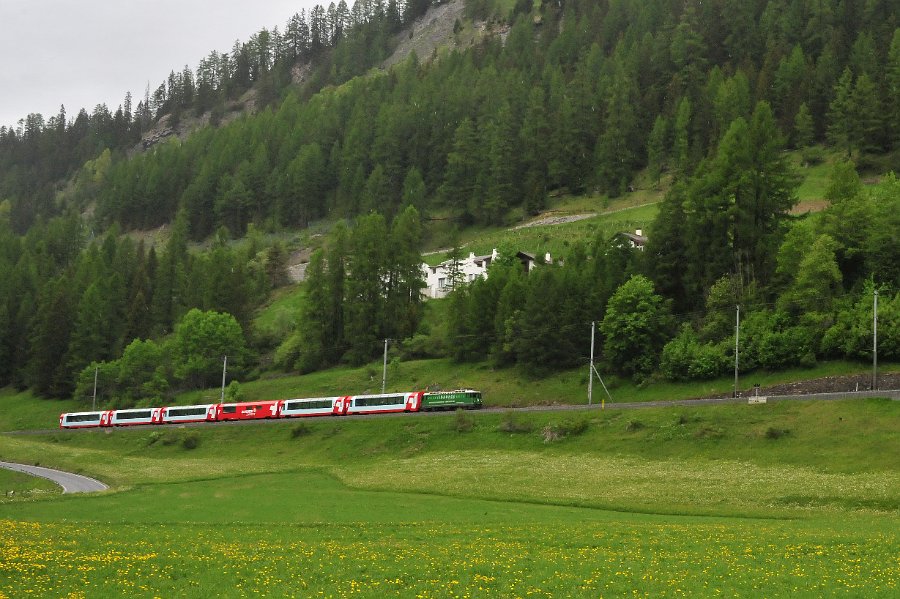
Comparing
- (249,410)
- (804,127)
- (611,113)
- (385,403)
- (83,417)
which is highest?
(611,113)

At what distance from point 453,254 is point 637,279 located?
40857mm

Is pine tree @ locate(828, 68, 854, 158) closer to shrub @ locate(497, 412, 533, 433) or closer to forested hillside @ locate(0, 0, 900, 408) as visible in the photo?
forested hillside @ locate(0, 0, 900, 408)

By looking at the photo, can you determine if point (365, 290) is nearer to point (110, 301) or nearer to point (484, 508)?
point (110, 301)

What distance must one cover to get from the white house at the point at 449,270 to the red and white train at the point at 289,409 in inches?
1482

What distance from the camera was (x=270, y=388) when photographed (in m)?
105

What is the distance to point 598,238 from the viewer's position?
10212 cm

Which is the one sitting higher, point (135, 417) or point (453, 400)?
point (453, 400)

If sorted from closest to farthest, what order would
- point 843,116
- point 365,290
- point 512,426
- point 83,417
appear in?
point 512,426 < point 83,417 < point 365,290 < point 843,116

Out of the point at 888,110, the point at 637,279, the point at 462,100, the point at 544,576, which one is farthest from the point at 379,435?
the point at 462,100

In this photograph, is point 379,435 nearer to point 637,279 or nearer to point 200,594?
point 637,279

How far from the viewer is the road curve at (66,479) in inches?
2275

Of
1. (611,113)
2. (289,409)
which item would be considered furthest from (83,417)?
(611,113)

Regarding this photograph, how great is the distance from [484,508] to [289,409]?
49.5m

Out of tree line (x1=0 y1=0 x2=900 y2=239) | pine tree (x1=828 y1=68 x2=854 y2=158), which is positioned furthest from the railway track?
tree line (x1=0 y1=0 x2=900 y2=239)
